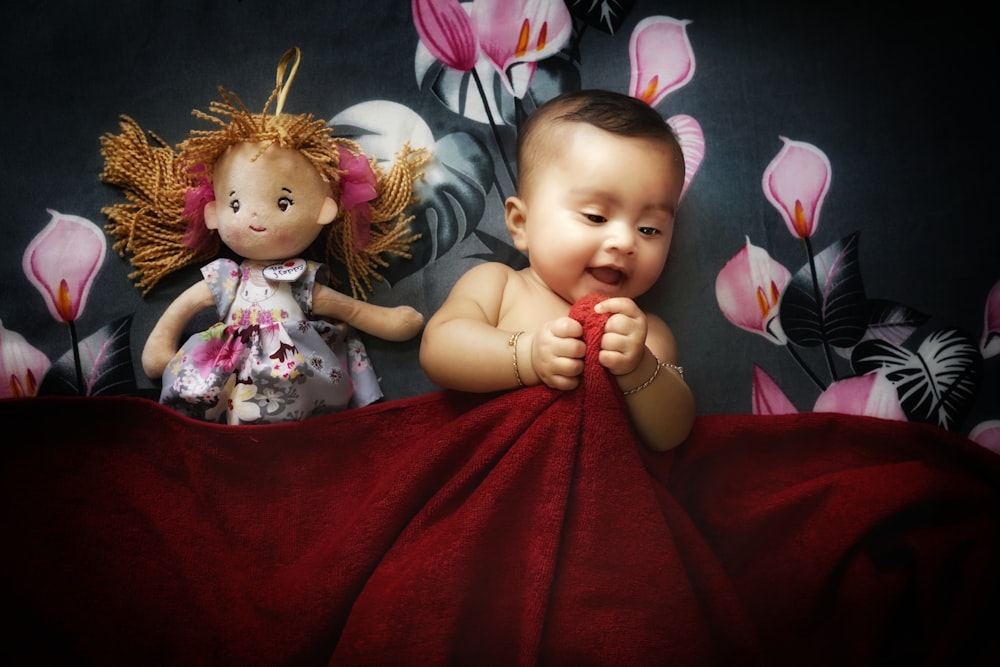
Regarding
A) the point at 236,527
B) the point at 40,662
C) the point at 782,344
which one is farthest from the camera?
the point at 782,344

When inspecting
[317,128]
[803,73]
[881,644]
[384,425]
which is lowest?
[881,644]

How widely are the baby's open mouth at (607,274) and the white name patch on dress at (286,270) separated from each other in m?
0.38

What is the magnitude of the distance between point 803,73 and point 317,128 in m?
0.70

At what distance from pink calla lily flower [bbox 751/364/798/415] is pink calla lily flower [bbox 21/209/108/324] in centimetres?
93

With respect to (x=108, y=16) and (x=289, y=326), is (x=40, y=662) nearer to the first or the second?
(x=289, y=326)

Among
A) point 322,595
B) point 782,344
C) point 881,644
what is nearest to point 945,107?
point 782,344

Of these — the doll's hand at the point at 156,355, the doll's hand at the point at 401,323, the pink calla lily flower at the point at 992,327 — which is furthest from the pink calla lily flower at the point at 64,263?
the pink calla lily flower at the point at 992,327

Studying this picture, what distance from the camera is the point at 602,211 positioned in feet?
2.73

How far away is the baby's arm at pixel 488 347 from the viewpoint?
74 cm

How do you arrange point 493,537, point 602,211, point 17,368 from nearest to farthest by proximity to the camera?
point 493,537 → point 602,211 → point 17,368

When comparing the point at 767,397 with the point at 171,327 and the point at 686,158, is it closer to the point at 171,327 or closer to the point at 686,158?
the point at 686,158

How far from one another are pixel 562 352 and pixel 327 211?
1.24ft

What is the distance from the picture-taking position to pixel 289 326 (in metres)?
0.87

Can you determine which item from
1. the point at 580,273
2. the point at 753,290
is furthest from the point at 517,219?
the point at 753,290
